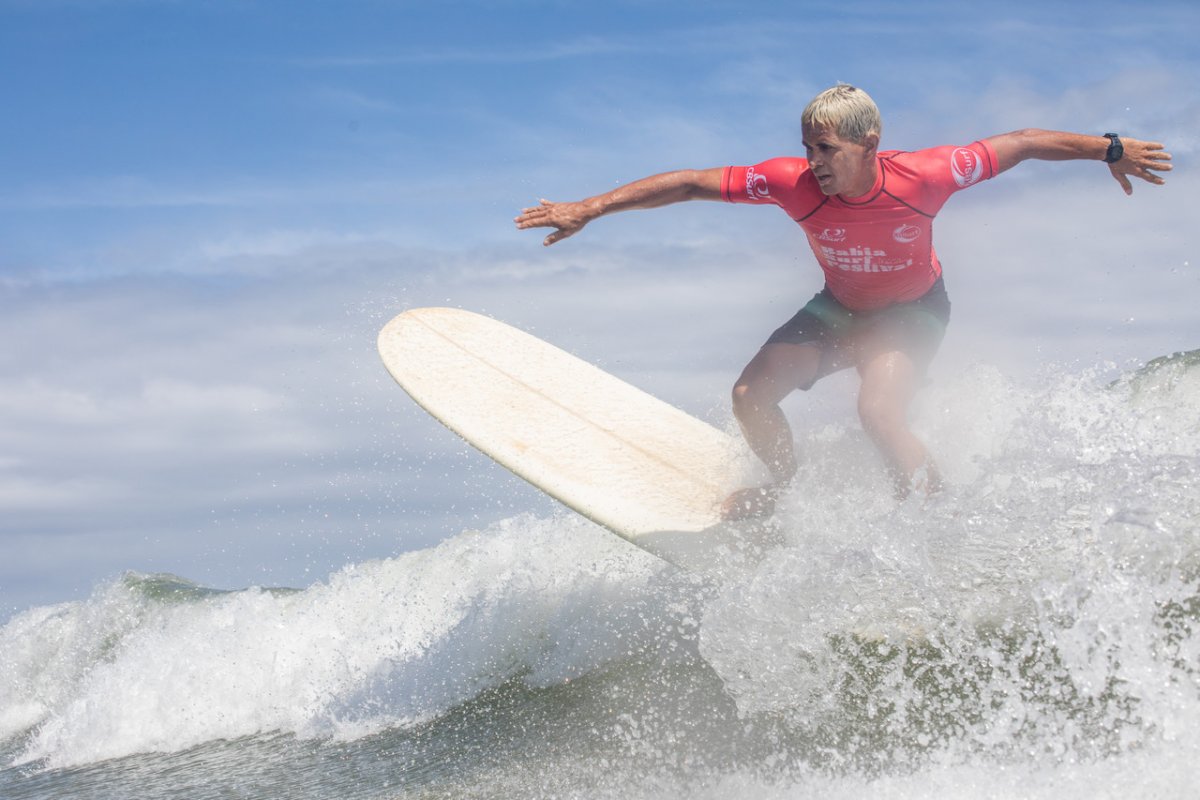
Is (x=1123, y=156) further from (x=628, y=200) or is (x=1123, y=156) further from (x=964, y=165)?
(x=628, y=200)

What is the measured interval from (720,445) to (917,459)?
1.59 m

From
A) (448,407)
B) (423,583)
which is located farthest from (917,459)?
(423,583)

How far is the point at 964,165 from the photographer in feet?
15.0

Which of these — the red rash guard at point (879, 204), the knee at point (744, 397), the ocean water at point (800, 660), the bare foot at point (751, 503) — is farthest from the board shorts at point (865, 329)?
the ocean water at point (800, 660)

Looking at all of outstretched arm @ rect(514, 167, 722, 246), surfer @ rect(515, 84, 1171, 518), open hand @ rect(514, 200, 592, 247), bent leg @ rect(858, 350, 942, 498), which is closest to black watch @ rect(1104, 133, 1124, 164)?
surfer @ rect(515, 84, 1171, 518)

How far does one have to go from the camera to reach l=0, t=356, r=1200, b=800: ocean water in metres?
3.29

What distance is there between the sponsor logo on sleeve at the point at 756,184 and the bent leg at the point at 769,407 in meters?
0.70

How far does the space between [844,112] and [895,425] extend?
130cm

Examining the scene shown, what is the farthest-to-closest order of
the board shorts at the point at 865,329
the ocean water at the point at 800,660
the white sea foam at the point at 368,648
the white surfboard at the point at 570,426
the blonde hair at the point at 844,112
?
the white sea foam at the point at 368,648 → the white surfboard at the point at 570,426 → the board shorts at the point at 865,329 → the blonde hair at the point at 844,112 → the ocean water at the point at 800,660

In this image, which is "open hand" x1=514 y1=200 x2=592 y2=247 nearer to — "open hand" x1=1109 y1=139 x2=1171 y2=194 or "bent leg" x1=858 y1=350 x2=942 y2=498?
"bent leg" x1=858 y1=350 x2=942 y2=498

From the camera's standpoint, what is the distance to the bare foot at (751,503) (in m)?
5.00

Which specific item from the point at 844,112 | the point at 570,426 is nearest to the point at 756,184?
the point at 844,112

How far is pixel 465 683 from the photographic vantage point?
6742 millimetres

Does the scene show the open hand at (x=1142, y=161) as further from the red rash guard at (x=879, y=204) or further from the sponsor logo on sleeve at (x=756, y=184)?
the sponsor logo on sleeve at (x=756, y=184)
